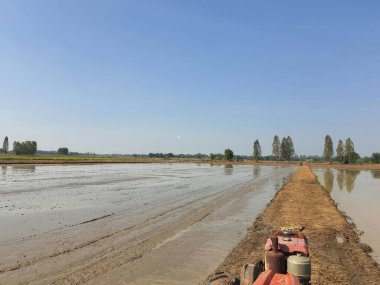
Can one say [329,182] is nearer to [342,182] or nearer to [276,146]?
[342,182]

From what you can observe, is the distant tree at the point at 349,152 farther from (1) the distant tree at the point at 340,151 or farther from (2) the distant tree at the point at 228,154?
(2) the distant tree at the point at 228,154

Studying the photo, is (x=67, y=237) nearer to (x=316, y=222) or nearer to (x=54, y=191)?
(x=316, y=222)

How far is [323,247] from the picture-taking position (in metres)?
12.4

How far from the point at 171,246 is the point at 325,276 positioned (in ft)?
16.7

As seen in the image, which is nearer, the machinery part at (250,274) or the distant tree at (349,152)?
the machinery part at (250,274)

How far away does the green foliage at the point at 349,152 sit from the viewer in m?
144

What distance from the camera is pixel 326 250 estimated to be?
473 inches

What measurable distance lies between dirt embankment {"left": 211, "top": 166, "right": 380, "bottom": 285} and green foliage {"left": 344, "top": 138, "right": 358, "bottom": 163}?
134 meters

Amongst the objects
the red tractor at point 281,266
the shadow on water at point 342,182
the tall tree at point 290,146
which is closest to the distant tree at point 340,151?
the tall tree at point 290,146

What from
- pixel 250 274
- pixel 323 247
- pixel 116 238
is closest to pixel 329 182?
pixel 323 247

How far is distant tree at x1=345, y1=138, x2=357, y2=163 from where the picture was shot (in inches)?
5650

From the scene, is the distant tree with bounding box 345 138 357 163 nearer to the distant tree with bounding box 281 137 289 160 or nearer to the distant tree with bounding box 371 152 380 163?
the distant tree with bounding box 371 152 380 163

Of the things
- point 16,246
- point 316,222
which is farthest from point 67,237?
point 316,222

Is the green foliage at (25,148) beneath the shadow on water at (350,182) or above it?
above
